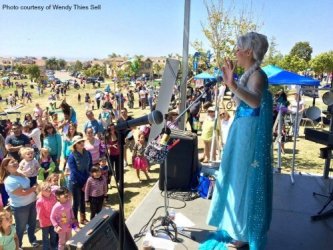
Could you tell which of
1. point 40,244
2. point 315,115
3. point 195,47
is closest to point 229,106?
point 195,47

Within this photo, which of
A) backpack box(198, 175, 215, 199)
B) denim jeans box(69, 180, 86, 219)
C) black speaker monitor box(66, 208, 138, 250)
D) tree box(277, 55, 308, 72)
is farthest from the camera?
tree box(277, 55, 308, 72)

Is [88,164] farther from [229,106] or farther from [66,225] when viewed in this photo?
[229,106]

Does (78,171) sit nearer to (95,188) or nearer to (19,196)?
(95,188)

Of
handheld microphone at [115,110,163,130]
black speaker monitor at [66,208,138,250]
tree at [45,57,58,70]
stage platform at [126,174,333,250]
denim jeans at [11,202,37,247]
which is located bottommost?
denim jeans at [11,202,37,247]

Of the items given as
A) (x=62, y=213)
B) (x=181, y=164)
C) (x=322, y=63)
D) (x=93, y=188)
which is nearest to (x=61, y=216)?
(x=62, y=213)

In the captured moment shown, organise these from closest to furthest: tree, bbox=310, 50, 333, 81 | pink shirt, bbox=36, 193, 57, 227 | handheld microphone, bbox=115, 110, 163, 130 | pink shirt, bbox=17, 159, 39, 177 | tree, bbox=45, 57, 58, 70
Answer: handheld microphone, bbox=115, 110, 163, 130 < pink shirt, bbox=36, 193, 57, 227 < pink shirt, bbox=17, 159, 39, 177 < tree, bbox=310, 50, 333, 81 < tree, bbox=45, 57, 58, 70

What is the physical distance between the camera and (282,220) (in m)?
3.65

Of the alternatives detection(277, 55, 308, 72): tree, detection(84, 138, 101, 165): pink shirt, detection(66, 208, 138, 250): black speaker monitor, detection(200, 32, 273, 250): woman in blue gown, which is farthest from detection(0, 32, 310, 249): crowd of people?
detection(277, 55, 308, 72): tree

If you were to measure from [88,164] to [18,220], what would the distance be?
126 centimetres

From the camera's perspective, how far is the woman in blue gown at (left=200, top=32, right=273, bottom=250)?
2.48 meters

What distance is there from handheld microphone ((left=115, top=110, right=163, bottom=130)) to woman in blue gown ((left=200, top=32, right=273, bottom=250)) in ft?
3.47

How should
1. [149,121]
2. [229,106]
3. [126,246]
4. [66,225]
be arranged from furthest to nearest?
[229,106]
[66,225]
[126,246]
[149,121]

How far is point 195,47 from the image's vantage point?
47.7 ft

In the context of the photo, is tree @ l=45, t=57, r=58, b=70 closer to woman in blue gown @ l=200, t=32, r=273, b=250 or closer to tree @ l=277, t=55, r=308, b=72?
tree @ l=277, t=55, r=308, b=72
